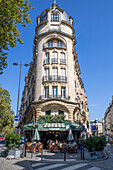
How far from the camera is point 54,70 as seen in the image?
81.0 feet

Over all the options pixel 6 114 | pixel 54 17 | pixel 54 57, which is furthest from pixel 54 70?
pixel 6 114

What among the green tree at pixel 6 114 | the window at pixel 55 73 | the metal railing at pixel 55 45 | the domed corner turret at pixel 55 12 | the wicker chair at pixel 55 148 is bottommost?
the wicker chair at pixel 55 148

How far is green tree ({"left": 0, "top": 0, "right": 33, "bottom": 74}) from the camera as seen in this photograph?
8023mm

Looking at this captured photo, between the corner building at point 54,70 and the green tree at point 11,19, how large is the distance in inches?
540

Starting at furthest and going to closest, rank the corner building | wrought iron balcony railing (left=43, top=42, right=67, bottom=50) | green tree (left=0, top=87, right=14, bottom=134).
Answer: green tree (left=0, top=87, right=14, bottom=134), wrought iron balcony railing (left=43, top=42, right=67, bottom=50), the corner building

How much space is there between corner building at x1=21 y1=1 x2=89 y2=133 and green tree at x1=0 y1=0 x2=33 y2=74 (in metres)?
13.7

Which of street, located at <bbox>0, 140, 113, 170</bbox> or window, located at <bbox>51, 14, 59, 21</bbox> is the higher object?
window, located at <bbox>51, 14, 59, 21</bbox>

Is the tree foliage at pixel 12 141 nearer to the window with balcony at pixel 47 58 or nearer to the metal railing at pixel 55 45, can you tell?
the window with balcony at pixel 47 58

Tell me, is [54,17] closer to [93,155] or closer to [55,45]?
[55,45]

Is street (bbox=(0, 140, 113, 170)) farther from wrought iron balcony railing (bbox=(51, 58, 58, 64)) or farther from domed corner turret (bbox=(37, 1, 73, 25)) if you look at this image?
domed corner turret (bbox=(37, 1, 73, 25))

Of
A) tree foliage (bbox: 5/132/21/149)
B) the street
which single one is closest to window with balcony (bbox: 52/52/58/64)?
tree foliage (bbox: 5/132/21/149)

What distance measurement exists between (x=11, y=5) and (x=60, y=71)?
17.0 metres

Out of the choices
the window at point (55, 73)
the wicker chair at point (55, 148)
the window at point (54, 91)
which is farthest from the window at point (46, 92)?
the wicker chair at point (55, 148)

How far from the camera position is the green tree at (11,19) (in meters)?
8.02
